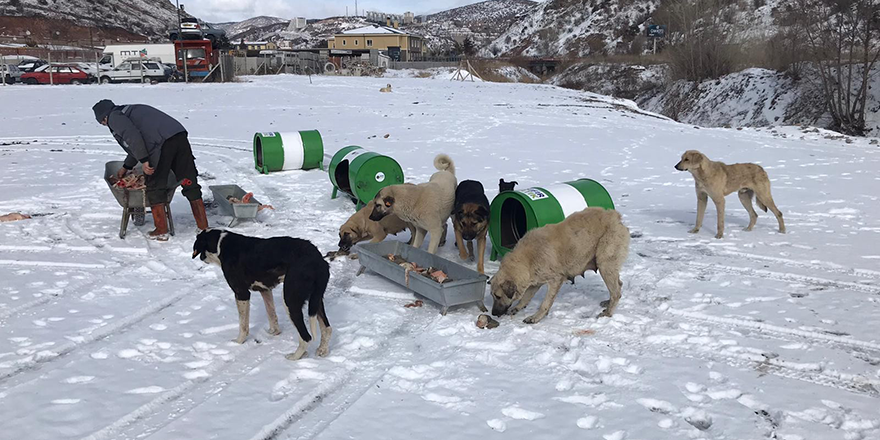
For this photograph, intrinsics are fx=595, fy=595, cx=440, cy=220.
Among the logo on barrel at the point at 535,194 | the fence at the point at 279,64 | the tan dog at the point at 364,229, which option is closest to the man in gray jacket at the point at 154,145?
the tan dog at the point at 364,229

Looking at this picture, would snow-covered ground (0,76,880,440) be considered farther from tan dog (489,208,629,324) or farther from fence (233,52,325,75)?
fence (233,52,325,75)

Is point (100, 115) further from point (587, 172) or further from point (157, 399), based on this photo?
point (587, 172)

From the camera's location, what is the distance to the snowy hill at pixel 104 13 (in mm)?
88575

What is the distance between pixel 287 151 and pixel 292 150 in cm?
11

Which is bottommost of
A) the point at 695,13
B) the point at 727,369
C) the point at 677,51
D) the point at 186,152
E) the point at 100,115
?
Result: the point at 727,369

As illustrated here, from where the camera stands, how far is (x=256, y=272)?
17.2 ft

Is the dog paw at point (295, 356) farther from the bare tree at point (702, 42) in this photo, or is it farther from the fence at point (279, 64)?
the fence at point (279, 64)

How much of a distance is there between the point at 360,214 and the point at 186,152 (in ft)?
9.27

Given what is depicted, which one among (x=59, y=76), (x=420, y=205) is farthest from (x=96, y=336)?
(x=59, y=76)

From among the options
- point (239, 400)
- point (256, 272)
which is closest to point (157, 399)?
point (239, 400)

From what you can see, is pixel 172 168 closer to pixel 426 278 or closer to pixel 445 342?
pixel 426 278

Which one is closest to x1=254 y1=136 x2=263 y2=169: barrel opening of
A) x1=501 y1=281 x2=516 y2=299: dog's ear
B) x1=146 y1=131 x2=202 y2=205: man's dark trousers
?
x1=146 y1=131 x2=202 y2=205: man's dark trousers

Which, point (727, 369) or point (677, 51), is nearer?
point (727, 369)

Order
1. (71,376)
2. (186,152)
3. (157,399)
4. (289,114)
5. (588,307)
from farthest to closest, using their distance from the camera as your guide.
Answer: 1. (289,114)
2. (186,152)
3. (588,307)
4. (71,376)
5. (157,399)
